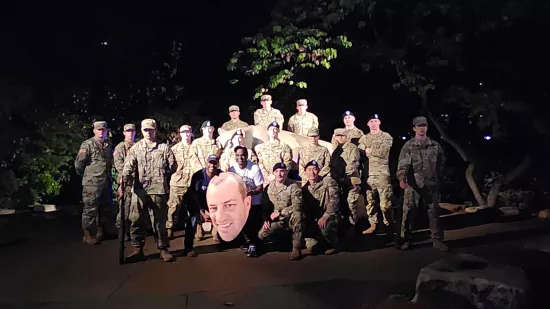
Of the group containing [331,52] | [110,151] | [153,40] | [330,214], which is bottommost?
[330,214]

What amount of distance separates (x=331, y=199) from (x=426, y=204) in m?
1.55

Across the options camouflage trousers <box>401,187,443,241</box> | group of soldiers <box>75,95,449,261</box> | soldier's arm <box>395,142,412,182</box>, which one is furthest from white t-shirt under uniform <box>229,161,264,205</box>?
camouflage trousers <box>401,187,443,241</box>

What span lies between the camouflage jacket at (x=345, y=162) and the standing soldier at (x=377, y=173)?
1.00 ft

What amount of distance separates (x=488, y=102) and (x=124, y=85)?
9.96 metres

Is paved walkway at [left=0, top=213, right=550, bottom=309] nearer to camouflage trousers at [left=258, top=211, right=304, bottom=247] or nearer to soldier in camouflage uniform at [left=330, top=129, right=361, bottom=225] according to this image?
camouflage trousers at [left=258, top=211, right=304, bottom=247]

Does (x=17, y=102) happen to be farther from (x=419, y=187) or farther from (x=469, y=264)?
(x=469, y=264)

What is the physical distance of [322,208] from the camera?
31.8 ft

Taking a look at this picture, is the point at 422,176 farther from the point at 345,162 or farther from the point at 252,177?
the point at 252,177

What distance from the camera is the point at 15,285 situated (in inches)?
319

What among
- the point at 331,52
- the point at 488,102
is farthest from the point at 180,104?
the point at 488,102

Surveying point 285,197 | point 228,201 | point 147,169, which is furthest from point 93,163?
point 285,197

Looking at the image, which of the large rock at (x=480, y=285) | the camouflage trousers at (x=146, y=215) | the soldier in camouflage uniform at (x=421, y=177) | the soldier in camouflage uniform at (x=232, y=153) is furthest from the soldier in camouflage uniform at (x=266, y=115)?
the large rock at (x=480, y=285)

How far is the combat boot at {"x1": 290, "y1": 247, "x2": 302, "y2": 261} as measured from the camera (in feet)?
30.1

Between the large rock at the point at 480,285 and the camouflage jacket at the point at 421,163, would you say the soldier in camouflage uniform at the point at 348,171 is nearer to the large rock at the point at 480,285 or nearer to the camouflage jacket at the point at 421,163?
the camouflage jacket at the point at 421,163
